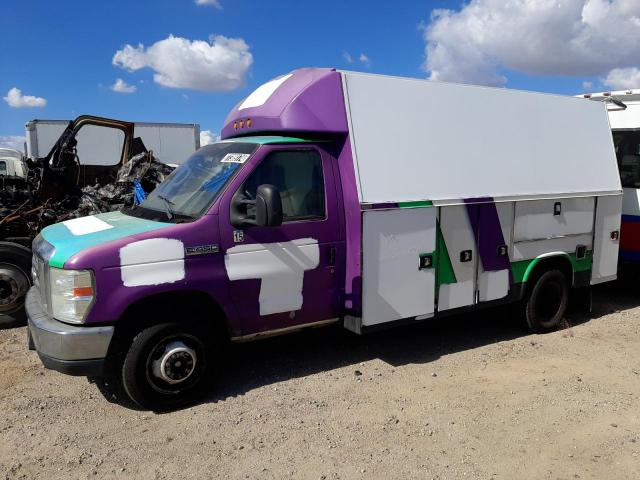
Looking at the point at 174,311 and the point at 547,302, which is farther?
the point at 547,302

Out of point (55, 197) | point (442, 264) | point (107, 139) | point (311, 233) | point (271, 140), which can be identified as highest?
point (107, 139)

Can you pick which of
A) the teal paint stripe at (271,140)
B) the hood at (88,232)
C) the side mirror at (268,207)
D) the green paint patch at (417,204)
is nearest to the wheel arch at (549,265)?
the green paint patch at (417,204)

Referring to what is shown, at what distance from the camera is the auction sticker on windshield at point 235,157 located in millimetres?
4439

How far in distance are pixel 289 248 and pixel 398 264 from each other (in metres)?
1.05

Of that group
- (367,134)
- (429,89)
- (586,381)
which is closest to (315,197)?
(367,134)

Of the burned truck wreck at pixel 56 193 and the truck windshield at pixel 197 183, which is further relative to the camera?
the burned truck wreck at pixel 56 193

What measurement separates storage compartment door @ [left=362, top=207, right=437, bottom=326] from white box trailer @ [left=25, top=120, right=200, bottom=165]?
56.7 ft

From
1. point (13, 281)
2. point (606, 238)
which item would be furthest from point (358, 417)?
point (13, 281)

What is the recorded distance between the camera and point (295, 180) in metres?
4.57

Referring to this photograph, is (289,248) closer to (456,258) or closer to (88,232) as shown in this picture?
(88,232)

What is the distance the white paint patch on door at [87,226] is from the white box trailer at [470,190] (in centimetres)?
209

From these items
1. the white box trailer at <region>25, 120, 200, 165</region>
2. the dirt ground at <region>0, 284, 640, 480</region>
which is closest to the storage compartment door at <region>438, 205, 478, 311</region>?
the dirt ground at <region>0, 284, 640, 480</region>

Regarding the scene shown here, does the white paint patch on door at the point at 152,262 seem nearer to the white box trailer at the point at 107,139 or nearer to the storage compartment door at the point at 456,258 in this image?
the storage compartment door at the point at 456,258

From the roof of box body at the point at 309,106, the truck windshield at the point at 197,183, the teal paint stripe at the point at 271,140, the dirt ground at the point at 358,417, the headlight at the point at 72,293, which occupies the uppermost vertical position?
the roof of box body at the point at 309,106
